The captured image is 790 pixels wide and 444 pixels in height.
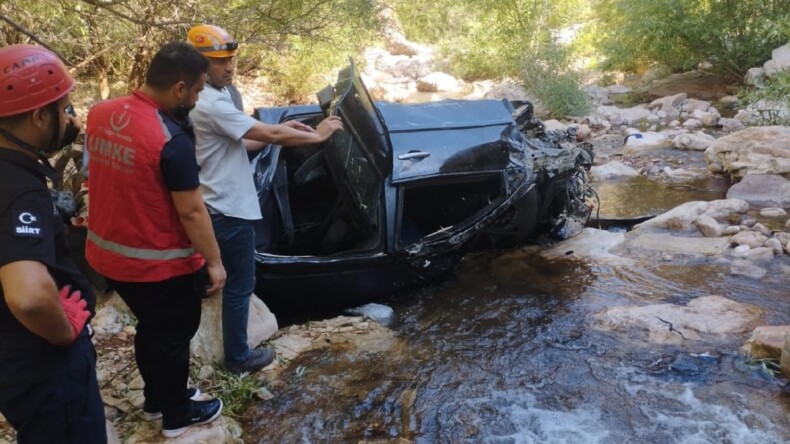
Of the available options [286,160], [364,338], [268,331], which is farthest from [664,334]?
[286,160]

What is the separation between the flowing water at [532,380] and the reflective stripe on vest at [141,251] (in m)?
1.15

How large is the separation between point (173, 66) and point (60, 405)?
1257 millimetres

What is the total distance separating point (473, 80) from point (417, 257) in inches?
671

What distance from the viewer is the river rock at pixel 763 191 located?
22.1 feet

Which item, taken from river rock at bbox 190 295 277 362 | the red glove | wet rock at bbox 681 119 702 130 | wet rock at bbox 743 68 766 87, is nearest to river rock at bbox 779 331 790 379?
river rock at bbox 190 295 277 362

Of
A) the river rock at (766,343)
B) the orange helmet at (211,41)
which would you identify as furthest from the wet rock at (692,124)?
the orange helmet at (211,41)

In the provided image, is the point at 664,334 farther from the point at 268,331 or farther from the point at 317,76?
the point at 317,76

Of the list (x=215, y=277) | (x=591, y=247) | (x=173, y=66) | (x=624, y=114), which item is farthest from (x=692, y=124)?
(x=173, y=66)

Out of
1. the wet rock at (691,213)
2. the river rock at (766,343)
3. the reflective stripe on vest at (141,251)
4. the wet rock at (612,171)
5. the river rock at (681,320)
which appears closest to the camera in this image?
the reflective stripe on vest at (141,251)

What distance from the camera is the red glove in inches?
→ 69.5

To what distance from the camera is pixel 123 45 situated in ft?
27.8

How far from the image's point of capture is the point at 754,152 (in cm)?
787

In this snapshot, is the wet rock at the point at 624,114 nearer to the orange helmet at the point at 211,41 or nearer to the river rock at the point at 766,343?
the river rock at the point at 766,343

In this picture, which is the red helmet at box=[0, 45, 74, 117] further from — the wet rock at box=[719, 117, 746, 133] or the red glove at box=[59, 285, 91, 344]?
the wet rock at box=[719, 117, 746, 133]
